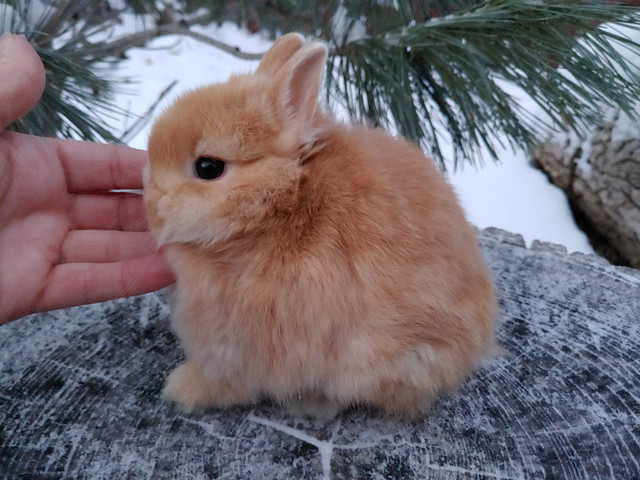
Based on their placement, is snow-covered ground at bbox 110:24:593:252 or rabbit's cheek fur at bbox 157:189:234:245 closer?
rabbit's cheek fur at bbox 157:189:234:245

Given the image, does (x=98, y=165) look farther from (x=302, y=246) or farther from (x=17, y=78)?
(x=302, y=246)

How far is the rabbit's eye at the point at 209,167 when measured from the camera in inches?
24.3

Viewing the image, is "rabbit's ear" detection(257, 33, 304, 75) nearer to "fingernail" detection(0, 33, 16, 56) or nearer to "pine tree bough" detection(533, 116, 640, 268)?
"fingernail" detection(0, 33, 16, 56)

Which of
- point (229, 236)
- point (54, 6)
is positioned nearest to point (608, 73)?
point (229, 236)

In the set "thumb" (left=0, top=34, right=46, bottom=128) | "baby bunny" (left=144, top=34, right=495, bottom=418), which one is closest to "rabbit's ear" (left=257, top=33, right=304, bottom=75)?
"baby bunny" (left=144, top=34, right=495, bottom=418)

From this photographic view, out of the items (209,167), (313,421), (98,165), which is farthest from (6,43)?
(313,421)

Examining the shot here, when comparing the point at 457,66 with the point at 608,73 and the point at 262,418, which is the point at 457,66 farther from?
the point at 262,418

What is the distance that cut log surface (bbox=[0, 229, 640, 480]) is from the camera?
63 cm

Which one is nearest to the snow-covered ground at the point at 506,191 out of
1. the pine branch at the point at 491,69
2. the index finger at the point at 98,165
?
the pine branch at the point at 491,69

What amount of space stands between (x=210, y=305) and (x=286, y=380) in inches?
5.2

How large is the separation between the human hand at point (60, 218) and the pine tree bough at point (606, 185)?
102cm

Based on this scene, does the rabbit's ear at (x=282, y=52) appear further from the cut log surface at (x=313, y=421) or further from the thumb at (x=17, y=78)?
the cut log surface at (x=313, y=421)

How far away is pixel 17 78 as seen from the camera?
2.22ft

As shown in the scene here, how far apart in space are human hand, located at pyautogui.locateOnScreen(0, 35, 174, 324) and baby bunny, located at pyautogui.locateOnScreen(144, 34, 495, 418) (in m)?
0.18
